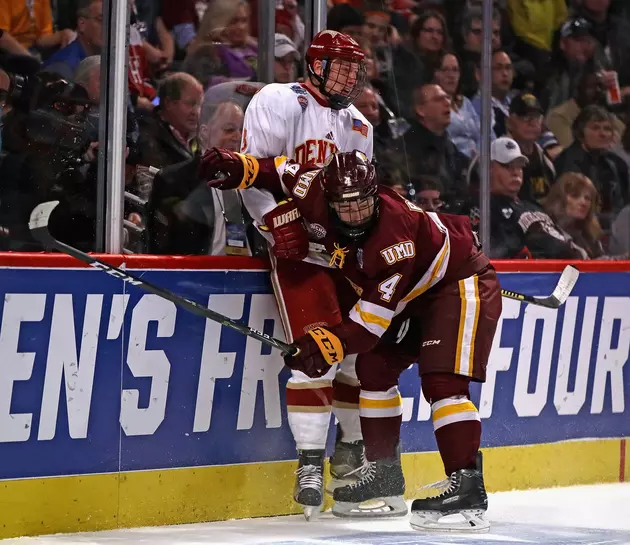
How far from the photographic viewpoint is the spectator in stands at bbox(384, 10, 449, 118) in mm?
5289

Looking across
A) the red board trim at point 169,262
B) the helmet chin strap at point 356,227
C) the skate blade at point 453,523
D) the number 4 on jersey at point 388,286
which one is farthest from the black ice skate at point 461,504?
the red board trim at point 169,262

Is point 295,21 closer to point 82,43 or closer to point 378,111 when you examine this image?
point 378,111

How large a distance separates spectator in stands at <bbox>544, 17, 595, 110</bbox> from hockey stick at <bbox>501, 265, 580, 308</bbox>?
0.78 m

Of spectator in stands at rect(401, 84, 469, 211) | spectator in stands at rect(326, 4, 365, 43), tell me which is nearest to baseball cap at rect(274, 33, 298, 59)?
spectator in stands at rect(326, 4, 365, 43)

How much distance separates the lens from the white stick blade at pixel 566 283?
5.37 metres

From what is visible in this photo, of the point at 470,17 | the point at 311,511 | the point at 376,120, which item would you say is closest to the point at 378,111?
the point at 376,120

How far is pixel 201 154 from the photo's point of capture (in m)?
4.70

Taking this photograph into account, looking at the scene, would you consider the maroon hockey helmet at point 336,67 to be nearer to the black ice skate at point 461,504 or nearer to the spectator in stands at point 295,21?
the spectator in stands at point 295,21

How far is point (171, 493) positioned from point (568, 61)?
8.72 ft

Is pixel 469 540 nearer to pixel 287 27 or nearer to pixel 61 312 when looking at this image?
pixel 61 312

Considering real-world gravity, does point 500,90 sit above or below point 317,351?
above

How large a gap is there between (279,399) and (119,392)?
2.18 feet

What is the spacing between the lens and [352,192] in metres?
4.18

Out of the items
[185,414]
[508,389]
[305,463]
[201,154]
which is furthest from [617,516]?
[201,154]
